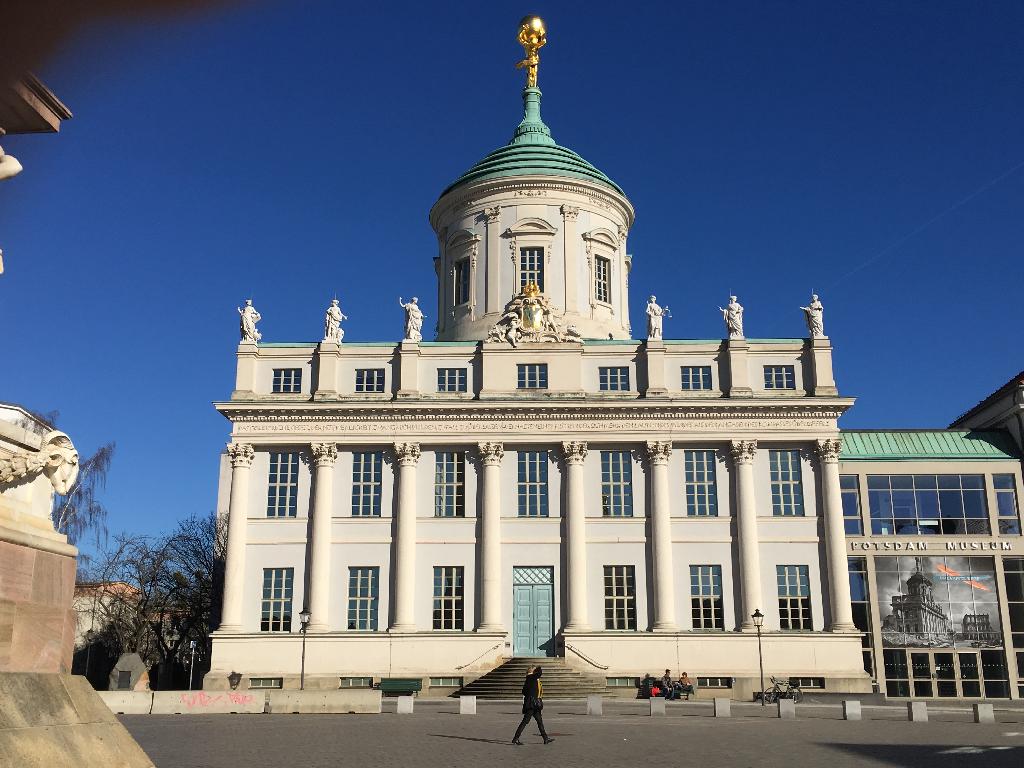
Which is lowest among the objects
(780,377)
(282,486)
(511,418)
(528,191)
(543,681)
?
(543,681)

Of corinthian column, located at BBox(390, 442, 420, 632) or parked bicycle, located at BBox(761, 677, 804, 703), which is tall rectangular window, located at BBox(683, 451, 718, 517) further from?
corinthian column, located at BBox(390, 442, 420, 632)

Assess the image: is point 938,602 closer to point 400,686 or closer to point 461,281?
point 400,686

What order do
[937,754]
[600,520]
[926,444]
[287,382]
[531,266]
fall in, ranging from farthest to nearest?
[531,266]
[926,444]
[287,382]
[600,520]
[937,754]

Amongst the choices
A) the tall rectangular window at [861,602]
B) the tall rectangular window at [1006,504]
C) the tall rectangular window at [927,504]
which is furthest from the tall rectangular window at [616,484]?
the tall rectangular window at [1006,504]

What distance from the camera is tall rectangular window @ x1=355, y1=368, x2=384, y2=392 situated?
5297cm

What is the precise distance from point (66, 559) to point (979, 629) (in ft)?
165

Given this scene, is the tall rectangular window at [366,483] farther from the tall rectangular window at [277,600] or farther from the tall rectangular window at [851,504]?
the tall rectangular window at [851,504]

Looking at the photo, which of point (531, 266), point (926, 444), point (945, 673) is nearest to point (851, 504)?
point (926, 444)

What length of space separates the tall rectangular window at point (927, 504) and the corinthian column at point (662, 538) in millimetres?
11462

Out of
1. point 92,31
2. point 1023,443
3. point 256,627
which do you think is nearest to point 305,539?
point 256,627

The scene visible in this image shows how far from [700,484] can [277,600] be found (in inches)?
861

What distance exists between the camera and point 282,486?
2021 inches

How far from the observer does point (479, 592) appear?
163ft

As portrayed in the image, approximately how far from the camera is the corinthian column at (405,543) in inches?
1928
